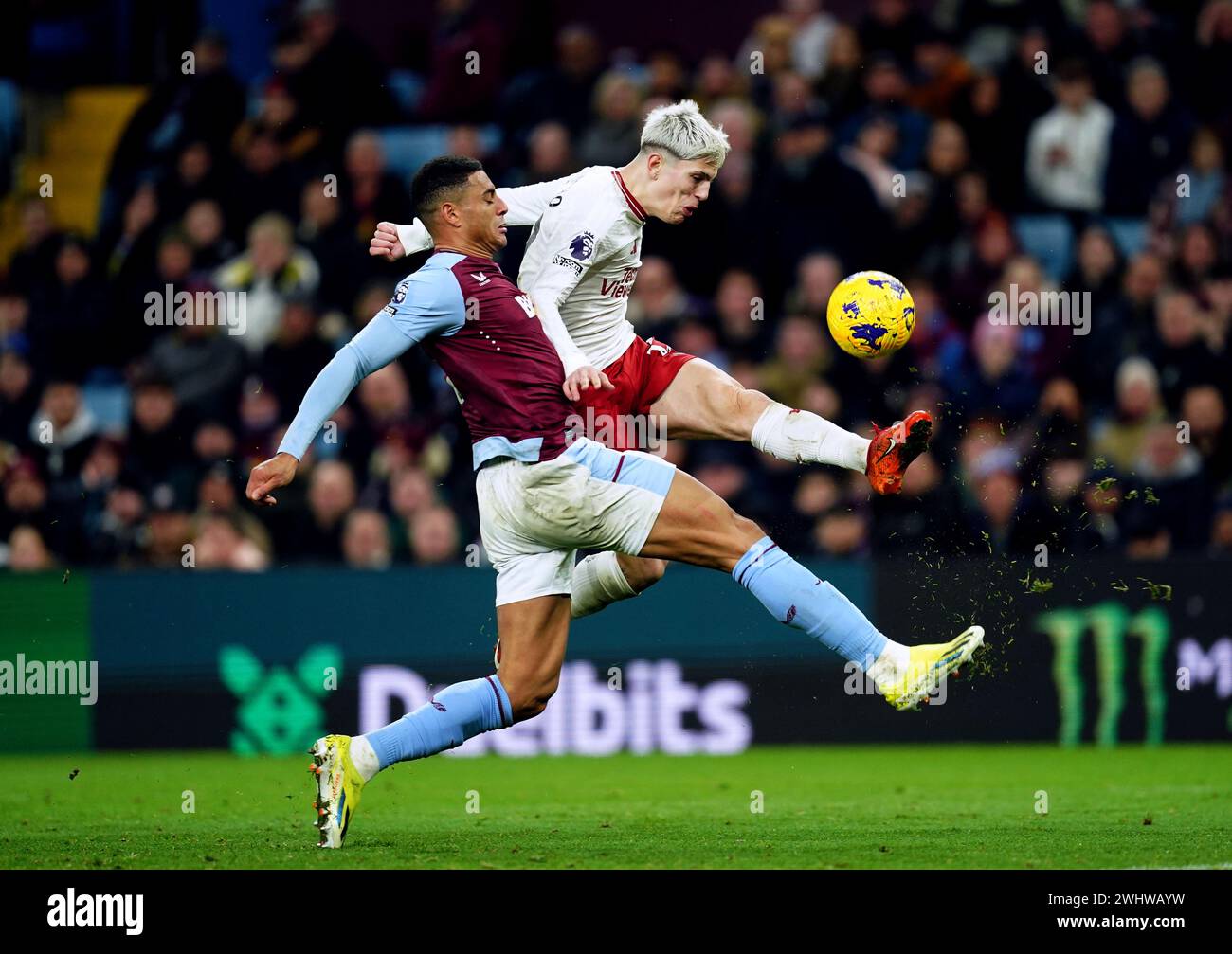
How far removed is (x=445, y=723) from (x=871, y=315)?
88.1 inches

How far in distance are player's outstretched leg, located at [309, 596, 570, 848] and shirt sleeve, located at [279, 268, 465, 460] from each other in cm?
102

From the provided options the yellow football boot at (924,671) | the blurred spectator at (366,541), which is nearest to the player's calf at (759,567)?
the yellow football boot at (924,671)

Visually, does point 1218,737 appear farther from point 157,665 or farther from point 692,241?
point 157,665

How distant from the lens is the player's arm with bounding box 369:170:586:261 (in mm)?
7348

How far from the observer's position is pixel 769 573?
6.89 meters

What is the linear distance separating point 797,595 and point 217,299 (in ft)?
21.3

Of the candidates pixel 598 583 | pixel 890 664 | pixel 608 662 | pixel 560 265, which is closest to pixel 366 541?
pixel 608 662

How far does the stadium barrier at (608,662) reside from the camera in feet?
35.6

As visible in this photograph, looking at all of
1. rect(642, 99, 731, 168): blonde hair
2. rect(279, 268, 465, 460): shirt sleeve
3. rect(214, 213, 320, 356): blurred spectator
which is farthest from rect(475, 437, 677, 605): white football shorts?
rect(214, 213, 320, 356): blurred spectator

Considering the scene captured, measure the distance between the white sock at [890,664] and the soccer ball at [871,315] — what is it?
1.32 meters

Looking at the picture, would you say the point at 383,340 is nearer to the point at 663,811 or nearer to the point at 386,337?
the point at 386,337

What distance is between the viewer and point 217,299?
12352 mm
